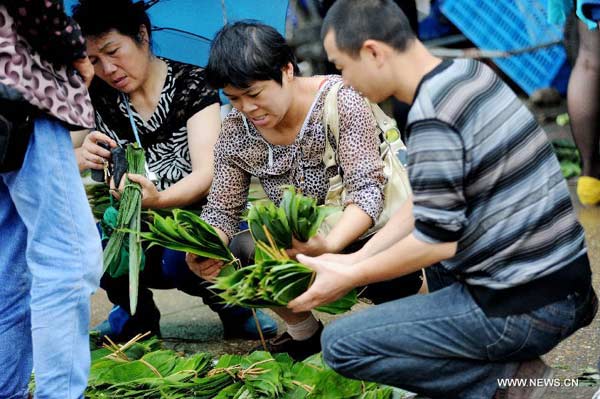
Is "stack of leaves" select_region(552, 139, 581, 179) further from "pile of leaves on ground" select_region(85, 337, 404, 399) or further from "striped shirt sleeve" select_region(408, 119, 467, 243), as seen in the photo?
"striped shirt sleeve" select_region(408, 119, 467, 243)

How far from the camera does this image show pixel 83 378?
2791 mm

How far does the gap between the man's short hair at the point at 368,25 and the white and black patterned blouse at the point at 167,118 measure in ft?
4.26

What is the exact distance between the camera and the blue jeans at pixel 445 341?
244 cm

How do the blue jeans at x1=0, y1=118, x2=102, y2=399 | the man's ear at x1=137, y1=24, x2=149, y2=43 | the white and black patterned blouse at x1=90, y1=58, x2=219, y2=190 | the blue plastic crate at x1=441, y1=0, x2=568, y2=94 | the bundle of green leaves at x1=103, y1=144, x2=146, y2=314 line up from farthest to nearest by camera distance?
the blue plastic crate at x1=441, y1=0, x2=568, y2=94 < the white and black patterned blouse at x1=90, y1=58, x2=219, y2=190 < the man's ear at x1=137, y1=24, x2=149, y2=43 < the bundle of green leaves at x1=103, y1=144, x2=146, y2=314 < the blue jeans at x1=0, y1=118, x2=102, y2=399

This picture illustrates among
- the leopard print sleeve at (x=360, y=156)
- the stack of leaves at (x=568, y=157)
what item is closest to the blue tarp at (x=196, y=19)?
the leopard print sleeve at (x=360, y=156)

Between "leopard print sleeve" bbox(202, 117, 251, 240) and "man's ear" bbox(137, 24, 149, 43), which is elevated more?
"man's ear" bbox(137, 24, 149, 43)

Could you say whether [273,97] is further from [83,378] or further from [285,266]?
[83,378]

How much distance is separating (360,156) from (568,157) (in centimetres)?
286

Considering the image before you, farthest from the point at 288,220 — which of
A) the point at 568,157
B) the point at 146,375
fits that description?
the point at 568,157

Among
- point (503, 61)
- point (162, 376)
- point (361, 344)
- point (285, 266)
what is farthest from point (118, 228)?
point (503, 61)

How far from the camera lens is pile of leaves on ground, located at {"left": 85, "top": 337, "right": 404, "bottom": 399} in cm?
300

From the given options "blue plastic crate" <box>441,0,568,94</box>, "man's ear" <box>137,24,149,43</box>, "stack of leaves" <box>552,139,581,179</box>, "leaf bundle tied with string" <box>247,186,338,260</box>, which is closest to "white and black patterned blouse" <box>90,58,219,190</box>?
"man's ear" <box>137,24,149,43</box>

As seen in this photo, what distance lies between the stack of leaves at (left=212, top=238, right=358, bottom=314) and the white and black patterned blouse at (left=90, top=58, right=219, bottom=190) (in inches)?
40.2

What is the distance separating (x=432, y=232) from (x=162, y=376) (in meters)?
1.28
